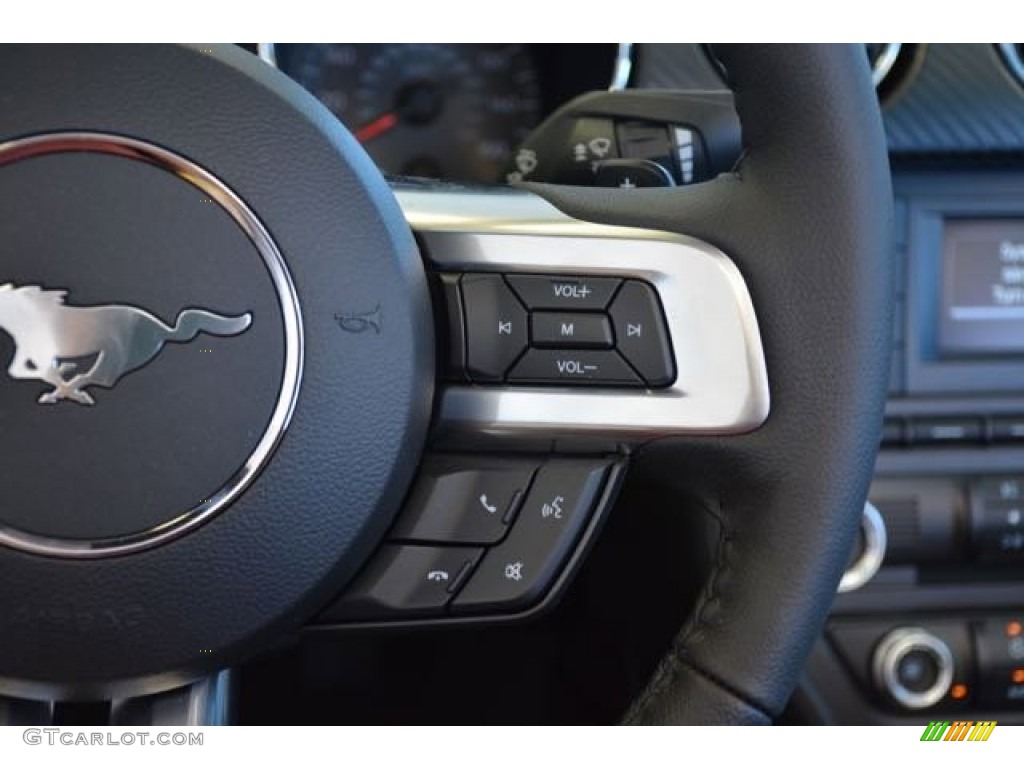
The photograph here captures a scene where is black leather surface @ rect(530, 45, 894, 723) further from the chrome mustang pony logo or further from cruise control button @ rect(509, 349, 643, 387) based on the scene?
the chrome mustang pony logo

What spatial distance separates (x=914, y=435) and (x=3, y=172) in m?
0.75

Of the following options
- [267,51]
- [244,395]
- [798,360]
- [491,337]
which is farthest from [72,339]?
[267,51]

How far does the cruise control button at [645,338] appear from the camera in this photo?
2.24ft

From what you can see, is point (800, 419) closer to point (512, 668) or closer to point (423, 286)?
point (423, 286)

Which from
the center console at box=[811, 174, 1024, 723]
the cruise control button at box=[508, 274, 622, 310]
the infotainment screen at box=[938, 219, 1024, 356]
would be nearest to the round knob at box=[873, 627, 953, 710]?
the center console at box=[811, 174, 1024, 723]

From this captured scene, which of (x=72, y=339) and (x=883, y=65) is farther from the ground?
(x=883, y=65)

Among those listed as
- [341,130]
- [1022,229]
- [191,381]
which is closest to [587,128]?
[341,130]

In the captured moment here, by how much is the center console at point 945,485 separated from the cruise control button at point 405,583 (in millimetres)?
499

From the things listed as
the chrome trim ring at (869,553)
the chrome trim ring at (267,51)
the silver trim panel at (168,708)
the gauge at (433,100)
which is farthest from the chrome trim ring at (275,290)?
the gauge at (433,100)

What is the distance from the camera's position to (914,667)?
1.10 metres

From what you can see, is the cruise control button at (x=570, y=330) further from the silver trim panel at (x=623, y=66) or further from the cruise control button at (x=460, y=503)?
the silver trim panel at (x=623, y=66)

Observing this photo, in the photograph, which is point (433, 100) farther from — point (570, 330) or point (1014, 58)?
point (570, 330)

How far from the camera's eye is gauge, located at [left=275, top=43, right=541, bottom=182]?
1.32 meters

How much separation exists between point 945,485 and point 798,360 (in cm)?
48
